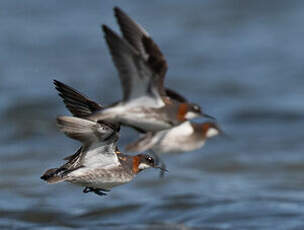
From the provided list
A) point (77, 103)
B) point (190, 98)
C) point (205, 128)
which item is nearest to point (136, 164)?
point (77, 103)

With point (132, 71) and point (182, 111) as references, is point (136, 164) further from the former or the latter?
point (182, 111)

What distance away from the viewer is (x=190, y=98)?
59.7 ft

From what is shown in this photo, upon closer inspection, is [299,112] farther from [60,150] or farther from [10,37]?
[10,37]

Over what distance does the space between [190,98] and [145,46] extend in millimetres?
9252

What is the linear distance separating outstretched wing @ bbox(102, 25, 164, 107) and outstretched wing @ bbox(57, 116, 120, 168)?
2.70 feet

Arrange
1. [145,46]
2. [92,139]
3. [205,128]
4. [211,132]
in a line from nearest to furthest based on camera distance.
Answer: [92,139] → [145,46] → [205,128] → [211,132]

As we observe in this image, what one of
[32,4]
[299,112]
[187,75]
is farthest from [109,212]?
[32,4]

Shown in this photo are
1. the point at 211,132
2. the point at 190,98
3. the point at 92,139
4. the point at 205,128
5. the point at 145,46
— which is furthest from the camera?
the point at 190,98

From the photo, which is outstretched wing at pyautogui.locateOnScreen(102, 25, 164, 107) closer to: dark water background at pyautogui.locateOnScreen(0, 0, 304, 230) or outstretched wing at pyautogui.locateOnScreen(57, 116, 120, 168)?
outstretched wing at pyautogui.locateOnScreen(57, 116, 120, 168)

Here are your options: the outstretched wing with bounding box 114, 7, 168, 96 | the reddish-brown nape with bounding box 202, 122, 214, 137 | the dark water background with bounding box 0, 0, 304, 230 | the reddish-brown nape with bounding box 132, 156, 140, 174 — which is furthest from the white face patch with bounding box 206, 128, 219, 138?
the reddish-brown nape with bounding box 132, 156, 140, 174

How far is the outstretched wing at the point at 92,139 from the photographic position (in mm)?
7270

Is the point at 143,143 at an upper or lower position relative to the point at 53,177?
upper

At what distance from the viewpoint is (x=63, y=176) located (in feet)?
24.9

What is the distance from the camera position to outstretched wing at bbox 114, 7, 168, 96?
8.75 meters
